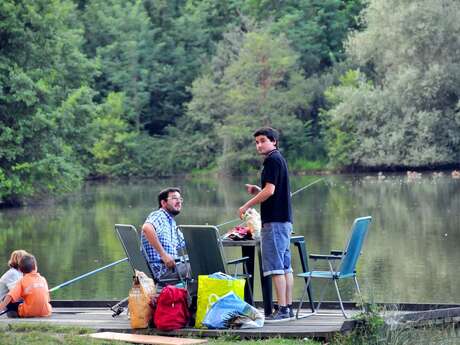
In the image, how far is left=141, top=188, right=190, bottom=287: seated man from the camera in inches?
372

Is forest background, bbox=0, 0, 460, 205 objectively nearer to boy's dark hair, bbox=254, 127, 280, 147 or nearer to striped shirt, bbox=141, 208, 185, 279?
striped shirt, bbox=141, 208, 185, 279

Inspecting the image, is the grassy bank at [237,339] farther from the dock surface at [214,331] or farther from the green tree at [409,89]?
the green tree at [409,89]

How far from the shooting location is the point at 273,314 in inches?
360

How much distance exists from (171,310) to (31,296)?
63.2 inches

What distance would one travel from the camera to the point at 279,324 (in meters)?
8.88

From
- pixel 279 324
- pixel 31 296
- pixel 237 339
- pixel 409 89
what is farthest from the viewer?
pixel 409 89

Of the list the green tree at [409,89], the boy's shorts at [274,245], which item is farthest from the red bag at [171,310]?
the green tree at [409,89]

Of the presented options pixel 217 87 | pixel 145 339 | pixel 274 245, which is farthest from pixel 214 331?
pixel 217 87

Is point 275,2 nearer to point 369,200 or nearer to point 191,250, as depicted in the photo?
point 369,200

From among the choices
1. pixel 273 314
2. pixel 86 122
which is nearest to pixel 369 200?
pixel 86 122

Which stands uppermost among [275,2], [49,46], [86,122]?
[275,2]

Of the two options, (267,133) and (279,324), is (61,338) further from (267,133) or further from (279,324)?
(267,133)

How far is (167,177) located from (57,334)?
4792 centimetres

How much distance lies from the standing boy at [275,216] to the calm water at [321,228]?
0.75m
